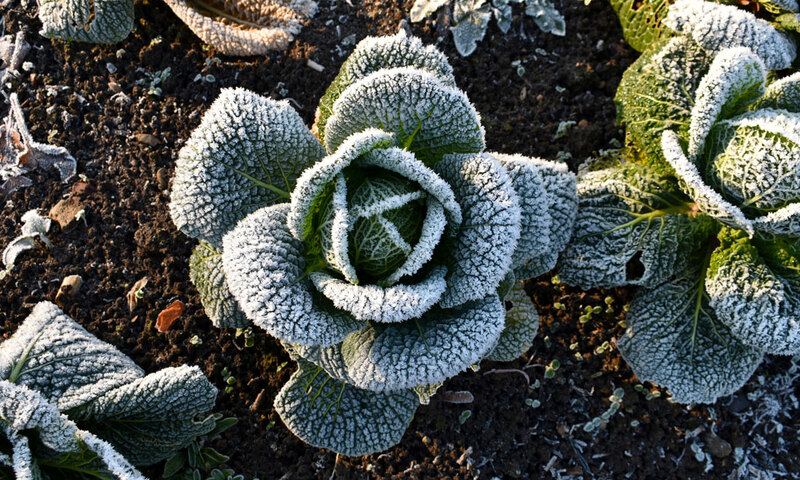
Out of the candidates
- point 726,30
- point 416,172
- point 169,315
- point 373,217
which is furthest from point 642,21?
point 169,315

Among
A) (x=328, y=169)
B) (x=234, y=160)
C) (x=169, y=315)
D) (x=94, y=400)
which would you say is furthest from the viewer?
(x=169, y=315)

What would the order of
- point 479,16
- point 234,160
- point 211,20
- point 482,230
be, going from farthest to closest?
point 479,16 → point 211,20 → point 234,160 → point 482,230

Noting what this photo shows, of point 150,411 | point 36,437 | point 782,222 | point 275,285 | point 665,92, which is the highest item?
point 665,92

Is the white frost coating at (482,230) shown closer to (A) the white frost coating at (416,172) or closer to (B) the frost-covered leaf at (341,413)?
(A) the white frost coating at (416,172)

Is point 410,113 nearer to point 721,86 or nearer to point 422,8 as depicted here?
point 721,86

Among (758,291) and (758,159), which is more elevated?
(758,159)

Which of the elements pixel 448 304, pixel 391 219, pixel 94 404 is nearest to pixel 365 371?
pixel 448 304

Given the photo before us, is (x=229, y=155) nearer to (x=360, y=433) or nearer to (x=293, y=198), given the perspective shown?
(x=293, y=198)

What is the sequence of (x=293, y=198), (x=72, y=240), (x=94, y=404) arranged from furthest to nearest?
1. (x=72, y=240)
2. (x=94, y=404)
3. (x=293, y=198)

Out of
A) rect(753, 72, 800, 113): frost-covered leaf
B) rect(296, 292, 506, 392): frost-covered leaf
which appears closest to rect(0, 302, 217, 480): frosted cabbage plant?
rect(296, 292, 506, 392): frost-covered leaf
